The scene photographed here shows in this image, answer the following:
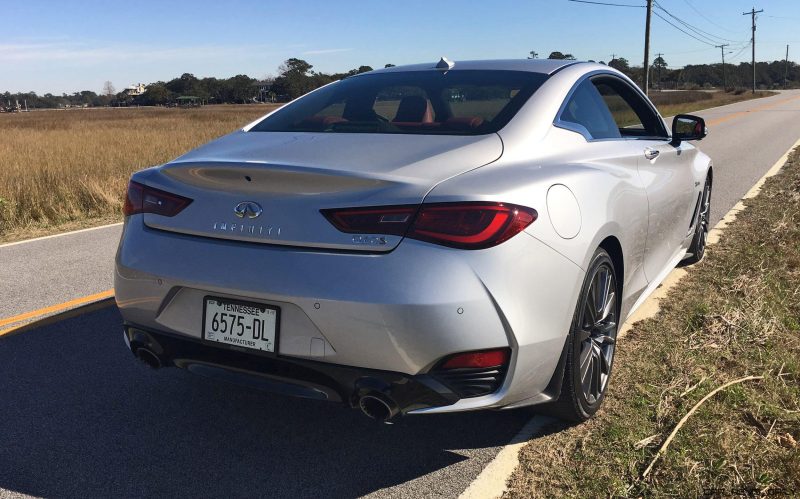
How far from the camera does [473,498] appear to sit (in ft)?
8.79

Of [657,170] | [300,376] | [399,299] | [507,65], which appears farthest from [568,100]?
[300,376]

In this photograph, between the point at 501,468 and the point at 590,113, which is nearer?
the point at 501,468

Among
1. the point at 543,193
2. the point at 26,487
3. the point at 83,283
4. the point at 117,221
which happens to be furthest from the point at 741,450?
the point at 117,221

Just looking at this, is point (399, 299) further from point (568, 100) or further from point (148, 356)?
point (568, 100)

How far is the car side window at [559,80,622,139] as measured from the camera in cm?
350

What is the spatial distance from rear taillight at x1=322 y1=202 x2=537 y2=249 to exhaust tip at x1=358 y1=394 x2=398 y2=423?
58cm

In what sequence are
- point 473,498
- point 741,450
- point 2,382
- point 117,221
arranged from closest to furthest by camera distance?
point 473,498 < point 741,450 < point 2,382 < point 117,221

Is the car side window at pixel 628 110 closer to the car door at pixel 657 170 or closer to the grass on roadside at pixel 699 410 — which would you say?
the car door at pixel 657 170

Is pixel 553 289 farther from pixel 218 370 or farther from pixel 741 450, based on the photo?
pixel 218 370

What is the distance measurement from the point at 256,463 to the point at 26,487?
0.86 m

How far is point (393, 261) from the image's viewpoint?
2420 mm

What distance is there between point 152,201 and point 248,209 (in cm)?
55

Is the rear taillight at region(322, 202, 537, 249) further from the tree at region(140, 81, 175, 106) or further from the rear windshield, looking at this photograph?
the tree at region(140, 81, 175, 106)

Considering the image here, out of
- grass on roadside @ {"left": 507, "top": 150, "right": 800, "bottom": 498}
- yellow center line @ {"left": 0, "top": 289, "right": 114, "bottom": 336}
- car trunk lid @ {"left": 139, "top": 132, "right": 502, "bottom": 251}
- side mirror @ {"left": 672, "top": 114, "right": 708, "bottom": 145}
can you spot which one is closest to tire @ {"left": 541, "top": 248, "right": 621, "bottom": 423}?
grass on roadside @ {"left": 507, "top": 150, "right": 800, "bottom": 498}
